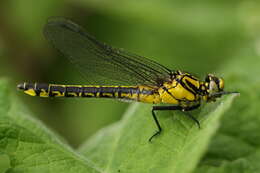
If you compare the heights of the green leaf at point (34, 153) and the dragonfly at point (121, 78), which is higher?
the dragonfly at point (121, 78)

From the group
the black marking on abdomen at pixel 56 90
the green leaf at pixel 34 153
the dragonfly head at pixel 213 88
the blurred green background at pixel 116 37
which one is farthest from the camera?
the blurred green background at pixel 116 37

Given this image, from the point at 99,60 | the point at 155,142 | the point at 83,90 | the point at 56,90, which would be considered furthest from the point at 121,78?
the point at 155,142

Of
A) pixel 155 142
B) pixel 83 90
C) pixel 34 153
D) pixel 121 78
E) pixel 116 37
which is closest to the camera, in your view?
pixel 34 153

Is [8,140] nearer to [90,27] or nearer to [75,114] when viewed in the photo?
[75,114]

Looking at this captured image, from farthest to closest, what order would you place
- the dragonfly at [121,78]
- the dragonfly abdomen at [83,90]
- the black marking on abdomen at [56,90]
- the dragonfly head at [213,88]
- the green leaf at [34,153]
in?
the black marking on abdomen at [56,90]
the dragonfly abdomen at [83,90]
the dragonfly at [121,78]
the dragonfly head at [213,88]
the green leaf at [34,153]

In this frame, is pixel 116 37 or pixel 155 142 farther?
pixel 116 37

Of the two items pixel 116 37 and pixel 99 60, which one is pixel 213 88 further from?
pixel 116 37

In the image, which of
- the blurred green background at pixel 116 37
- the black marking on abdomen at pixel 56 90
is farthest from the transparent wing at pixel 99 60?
the blurred green background at pixel 116 37

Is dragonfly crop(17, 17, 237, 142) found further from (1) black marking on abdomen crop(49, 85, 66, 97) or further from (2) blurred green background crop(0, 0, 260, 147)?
(2) blurred green background crop(0, 0, 260, 147)

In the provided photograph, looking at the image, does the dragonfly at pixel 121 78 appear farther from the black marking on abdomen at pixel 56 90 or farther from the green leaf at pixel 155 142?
the green leaf at pixel 155 142
